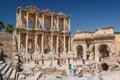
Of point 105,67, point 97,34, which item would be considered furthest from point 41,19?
point 105,67

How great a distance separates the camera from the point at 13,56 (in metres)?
17.8

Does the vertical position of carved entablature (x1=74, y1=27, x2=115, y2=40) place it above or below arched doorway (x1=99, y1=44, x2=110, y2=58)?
above

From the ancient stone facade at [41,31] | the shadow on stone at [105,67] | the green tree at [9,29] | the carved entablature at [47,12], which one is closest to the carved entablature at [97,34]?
the ancient stone facade at [41,31]

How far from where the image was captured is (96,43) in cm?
2919

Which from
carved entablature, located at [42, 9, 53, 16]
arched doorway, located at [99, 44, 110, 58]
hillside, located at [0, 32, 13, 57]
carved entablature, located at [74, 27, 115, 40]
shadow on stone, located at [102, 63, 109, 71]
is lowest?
shadow on stone, located at [102, 63, 109, 71]

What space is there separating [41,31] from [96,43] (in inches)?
404

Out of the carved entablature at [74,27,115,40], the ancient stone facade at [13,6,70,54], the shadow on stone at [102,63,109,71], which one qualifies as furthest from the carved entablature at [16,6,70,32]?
the shadow on stone at [102,63,109,71]

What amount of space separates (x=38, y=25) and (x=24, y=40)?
3.96 m

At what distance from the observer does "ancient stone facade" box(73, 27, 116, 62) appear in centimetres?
2726

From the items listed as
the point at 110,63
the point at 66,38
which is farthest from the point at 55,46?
Result: the point at 110,63

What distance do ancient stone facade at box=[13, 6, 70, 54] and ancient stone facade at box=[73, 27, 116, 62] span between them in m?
3.48

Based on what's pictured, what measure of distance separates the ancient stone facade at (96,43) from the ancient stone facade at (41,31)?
3.48 metres

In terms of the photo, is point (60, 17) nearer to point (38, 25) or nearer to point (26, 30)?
point (38, 25)

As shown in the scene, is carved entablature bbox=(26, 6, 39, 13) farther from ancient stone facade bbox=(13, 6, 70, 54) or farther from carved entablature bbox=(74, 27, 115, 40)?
carved entablature bbox=(74, 27, 115, 40)
